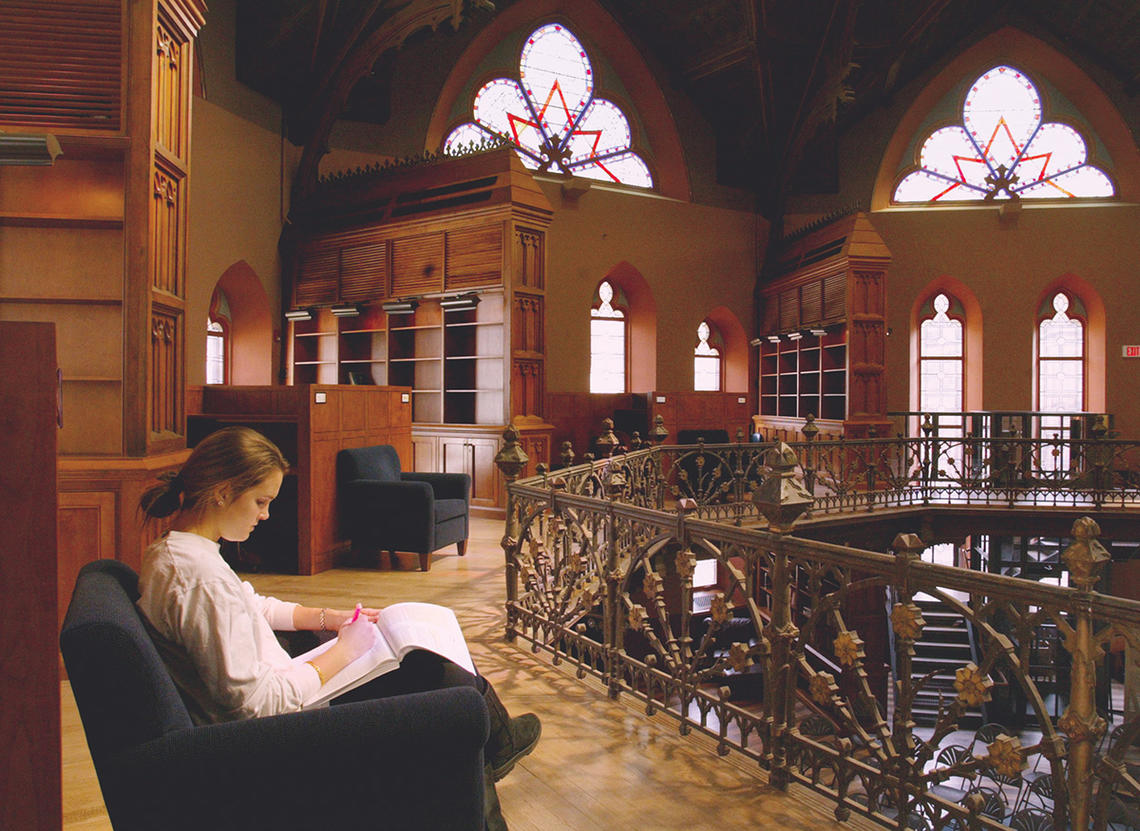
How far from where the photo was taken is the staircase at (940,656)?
375 inches

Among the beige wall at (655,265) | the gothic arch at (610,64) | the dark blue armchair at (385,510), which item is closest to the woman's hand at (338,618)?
the dark blue armchair at (385,510)

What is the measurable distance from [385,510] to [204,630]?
384 centimetres

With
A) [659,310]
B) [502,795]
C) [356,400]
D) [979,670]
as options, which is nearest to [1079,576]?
[979,670]

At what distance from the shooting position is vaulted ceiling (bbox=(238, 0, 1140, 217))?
8531 millimetres

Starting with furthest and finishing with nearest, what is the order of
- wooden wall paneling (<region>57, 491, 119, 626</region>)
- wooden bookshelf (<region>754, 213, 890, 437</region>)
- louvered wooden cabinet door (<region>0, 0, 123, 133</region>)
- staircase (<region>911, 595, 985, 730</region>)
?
wooden bookshelf (<region>754, 213, 890, 437</region>)
staircase (<region>911, 595, 985, 730</region>)
louvered wooden cabinet door (<region>0, 0, 123, 133</region>)
wooden wall paneling (<region>57, 491, 119, 626</region>)

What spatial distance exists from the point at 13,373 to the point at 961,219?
43.8 feet

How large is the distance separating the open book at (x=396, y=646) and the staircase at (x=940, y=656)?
9.02 metres

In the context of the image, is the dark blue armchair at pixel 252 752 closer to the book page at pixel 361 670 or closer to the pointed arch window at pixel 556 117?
the book page at pixel 361 670

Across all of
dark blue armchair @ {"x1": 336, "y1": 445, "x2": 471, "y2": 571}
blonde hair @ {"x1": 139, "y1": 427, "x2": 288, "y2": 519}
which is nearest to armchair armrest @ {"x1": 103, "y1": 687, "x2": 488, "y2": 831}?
blonde hair @ {"x1": 139, "y1": 427, "x2": 288, "y2": 519}

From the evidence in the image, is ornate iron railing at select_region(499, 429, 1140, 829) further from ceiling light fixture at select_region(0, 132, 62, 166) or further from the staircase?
the staircase

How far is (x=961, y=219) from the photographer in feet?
40.0

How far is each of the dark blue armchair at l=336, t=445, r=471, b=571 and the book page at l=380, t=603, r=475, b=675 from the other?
3.26 m

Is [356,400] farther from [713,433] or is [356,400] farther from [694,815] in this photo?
[713,433]

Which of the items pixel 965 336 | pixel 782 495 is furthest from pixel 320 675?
pixel 965 336
